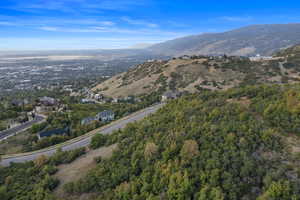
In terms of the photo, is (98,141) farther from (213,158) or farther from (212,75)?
(212,75)

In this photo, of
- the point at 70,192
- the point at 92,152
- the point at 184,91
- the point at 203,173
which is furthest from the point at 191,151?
the point at 184,91

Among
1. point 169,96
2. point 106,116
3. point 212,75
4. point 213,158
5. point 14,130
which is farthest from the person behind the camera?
point 212,75

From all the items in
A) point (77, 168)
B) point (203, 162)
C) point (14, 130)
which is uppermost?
point (203, 162)

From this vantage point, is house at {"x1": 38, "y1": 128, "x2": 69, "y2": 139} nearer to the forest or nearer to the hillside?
the forest

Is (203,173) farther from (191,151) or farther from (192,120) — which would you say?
(192,120)

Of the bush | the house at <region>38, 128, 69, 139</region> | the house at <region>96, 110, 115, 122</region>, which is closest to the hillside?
the house at <region>96, 110, 115, 122</region>

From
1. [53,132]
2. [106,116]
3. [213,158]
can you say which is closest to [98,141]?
[53,132]

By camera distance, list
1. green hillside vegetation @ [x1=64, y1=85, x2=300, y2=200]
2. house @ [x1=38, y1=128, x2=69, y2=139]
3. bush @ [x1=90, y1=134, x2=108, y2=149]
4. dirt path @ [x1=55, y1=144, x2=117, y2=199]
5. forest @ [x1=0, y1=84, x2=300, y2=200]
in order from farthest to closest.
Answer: house @ [x1=38, y1=128, x2=69, y2=139]
bush @ [x1=90, y1=134, x2=108, y2=149]
dirt path @ [x1=55, y1=144, x2=117, y2=199]
forest @ [x1=0, y1=84, x2=300, y2=200]
green hillside vegetation @ [x1=64, y1=85, x2=300, y2=200]
